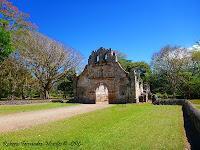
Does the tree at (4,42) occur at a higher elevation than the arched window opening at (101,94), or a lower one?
higher

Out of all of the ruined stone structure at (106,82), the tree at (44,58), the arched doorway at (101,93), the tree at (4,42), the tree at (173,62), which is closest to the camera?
the tree at (4,42)

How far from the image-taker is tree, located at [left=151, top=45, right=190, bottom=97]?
54.1 m

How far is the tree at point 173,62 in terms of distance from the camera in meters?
54.1

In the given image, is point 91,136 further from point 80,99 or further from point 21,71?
point 21,71

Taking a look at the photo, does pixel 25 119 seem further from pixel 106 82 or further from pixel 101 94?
pixel 101 94

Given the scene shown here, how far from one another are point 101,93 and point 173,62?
63.3 feet

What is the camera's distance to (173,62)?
178 feet

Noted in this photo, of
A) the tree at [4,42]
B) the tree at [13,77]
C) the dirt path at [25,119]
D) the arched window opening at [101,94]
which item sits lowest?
the dirt path at [25,119]

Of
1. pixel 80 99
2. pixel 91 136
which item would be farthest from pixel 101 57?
pixel 91 136

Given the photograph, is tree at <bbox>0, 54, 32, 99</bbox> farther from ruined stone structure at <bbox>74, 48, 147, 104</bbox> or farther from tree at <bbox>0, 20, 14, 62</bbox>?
ruined stone structure at <bbox>74, 48, 147, 104</bbox>

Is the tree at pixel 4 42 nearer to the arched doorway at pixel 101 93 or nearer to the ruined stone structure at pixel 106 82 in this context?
the ruined stone structure at pixel 106 82

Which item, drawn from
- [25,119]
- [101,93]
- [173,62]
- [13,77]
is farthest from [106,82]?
[25,119]

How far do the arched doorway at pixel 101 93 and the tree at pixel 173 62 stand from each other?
17306 millimetres

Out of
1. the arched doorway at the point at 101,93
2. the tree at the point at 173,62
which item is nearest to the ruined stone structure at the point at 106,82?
the arched doorway at the point at 101,93
